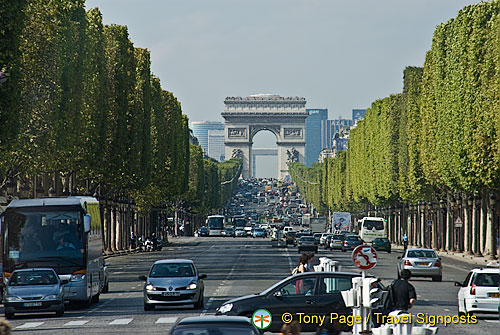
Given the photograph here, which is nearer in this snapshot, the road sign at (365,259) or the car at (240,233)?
the road sign at (365,259)

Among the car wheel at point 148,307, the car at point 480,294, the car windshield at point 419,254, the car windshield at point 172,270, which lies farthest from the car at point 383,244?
the car at point 480,294

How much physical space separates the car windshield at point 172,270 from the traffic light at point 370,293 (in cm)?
962

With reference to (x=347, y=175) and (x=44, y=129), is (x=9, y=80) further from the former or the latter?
(x=347, y=175)

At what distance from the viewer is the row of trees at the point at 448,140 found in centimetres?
6600

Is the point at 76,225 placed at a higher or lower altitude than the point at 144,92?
lower

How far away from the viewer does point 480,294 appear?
104ft

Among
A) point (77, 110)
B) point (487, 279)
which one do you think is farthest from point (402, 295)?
point (77, 110)

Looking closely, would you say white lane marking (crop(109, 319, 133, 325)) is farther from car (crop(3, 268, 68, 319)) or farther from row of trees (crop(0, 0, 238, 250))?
row of trees (crop(0, 0, 238, 250))

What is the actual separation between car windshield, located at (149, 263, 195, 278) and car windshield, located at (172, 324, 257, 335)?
20583 millimetres

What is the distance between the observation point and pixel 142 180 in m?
87.8

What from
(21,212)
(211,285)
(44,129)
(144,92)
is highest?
(144,92)

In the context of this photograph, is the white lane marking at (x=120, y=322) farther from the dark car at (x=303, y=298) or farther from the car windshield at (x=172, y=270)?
the dark car at (x=303, y=298)

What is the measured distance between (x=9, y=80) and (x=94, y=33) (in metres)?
29.8

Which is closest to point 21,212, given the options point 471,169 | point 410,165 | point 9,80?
point 9,80
